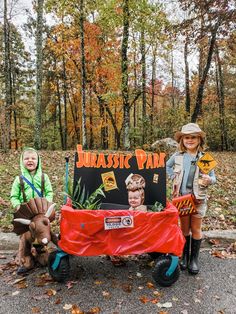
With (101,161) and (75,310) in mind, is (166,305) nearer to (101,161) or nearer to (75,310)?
(75,310)

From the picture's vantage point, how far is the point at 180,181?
13.7ft

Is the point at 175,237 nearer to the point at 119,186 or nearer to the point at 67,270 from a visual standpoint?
the point at 119,186

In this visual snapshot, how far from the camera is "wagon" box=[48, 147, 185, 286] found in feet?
12.0

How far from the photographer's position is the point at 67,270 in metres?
3.76

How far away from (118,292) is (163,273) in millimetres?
562

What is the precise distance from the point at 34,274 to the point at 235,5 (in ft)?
33.6

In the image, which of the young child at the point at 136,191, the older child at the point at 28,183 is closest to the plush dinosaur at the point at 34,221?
the older child at the point at 28,183

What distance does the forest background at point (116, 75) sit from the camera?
37.5 ft

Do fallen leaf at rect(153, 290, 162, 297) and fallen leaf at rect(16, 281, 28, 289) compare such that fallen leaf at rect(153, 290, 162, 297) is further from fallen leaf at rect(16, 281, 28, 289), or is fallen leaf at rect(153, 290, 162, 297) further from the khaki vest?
fallen leaf at rect(16, 281, 28, 289)

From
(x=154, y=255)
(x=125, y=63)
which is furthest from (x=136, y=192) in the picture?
(x=125, y=63)

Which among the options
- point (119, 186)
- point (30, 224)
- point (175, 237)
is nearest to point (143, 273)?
point (175, 237)

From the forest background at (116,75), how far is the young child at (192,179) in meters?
1.92

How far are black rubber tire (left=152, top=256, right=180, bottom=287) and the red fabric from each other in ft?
0.37

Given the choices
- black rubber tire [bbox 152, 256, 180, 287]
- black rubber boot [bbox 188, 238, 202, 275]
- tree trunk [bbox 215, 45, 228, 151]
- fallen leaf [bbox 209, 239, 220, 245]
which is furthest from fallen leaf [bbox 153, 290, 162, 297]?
tree trunk [bbox 215, 45, 228, 151]
